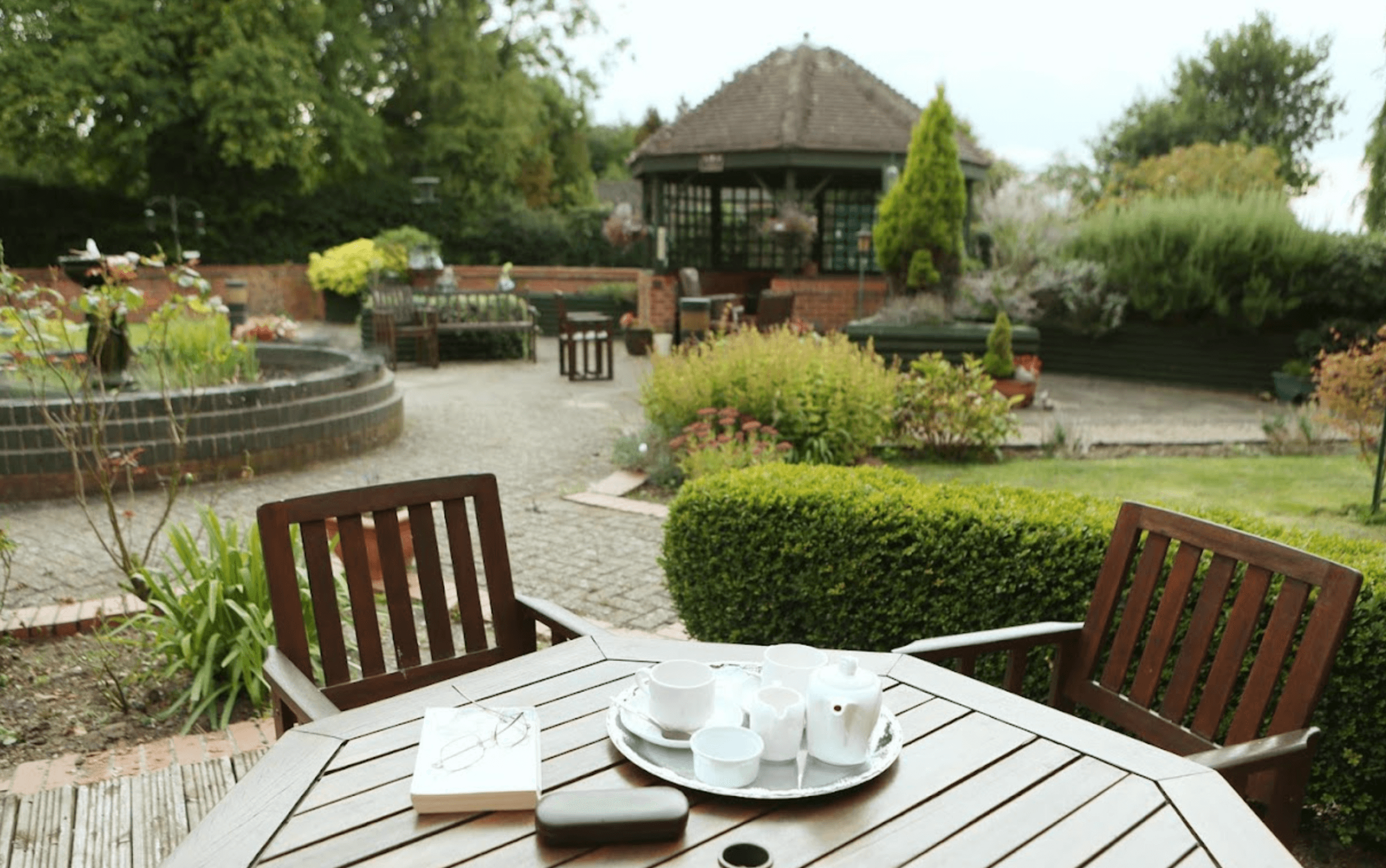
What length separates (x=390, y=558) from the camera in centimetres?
239

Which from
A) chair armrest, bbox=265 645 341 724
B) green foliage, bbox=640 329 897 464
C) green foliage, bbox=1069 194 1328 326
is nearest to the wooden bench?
green foliage, bbox=640 329 897 464

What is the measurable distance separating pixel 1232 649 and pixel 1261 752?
0.34 metres

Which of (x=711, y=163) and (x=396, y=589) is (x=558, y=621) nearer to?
(x=396, y=589)

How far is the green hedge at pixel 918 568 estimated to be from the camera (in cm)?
257

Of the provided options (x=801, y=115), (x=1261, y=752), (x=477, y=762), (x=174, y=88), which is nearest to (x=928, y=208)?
(x=801, y=115)

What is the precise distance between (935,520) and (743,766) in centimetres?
194

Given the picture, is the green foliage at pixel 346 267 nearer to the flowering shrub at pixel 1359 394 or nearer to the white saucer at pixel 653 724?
the flowering shrub at pixel 1359 394

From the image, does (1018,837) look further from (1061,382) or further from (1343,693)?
(1061,382)

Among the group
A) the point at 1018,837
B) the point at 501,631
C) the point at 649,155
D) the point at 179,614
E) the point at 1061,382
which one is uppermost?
the point at 649,155

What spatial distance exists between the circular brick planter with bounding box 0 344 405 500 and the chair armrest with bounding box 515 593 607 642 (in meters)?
4.25

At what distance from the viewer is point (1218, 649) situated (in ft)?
7.68

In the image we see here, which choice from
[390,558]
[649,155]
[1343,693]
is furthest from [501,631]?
[649,155]

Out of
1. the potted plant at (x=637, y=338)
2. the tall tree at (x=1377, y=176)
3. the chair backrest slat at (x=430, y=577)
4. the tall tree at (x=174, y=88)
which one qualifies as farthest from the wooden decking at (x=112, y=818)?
the tall tree at (x=174, y=88)

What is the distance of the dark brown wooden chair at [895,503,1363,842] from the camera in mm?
1953
